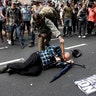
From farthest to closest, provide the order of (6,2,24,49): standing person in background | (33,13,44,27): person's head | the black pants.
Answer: (6,2,24,49): standing person in background, (33,13,44,27): person's head, the black pants

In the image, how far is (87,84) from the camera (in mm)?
5594

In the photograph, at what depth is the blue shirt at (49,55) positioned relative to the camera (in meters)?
6.46

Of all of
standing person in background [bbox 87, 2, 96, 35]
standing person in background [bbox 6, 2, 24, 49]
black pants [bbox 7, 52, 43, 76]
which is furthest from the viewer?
standing person in background [bbox 87, 2, 96, 35]

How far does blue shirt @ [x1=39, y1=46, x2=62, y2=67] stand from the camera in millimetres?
6465

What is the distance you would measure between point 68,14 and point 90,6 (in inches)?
46.3

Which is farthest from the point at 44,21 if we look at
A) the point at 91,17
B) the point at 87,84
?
the point at 91,17

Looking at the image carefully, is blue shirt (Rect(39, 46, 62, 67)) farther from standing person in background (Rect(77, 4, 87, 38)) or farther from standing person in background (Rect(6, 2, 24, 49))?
standing person in background (Rect(77, 4, 87, 38))

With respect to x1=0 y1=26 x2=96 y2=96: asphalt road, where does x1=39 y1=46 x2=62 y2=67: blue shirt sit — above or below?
above

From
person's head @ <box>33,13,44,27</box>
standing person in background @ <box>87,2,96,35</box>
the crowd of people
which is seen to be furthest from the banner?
standing person in background @ <box>87,2,96,35</box>

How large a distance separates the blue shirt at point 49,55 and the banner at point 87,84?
1.02 meters

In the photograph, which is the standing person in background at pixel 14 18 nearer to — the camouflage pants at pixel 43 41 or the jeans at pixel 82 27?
the camouflage pants at pixel 43 41

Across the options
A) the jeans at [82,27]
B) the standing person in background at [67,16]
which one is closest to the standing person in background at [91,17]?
the jeans at [82,27]

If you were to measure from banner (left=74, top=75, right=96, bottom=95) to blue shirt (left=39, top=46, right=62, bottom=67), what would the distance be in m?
1.02

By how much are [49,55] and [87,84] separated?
137cm
